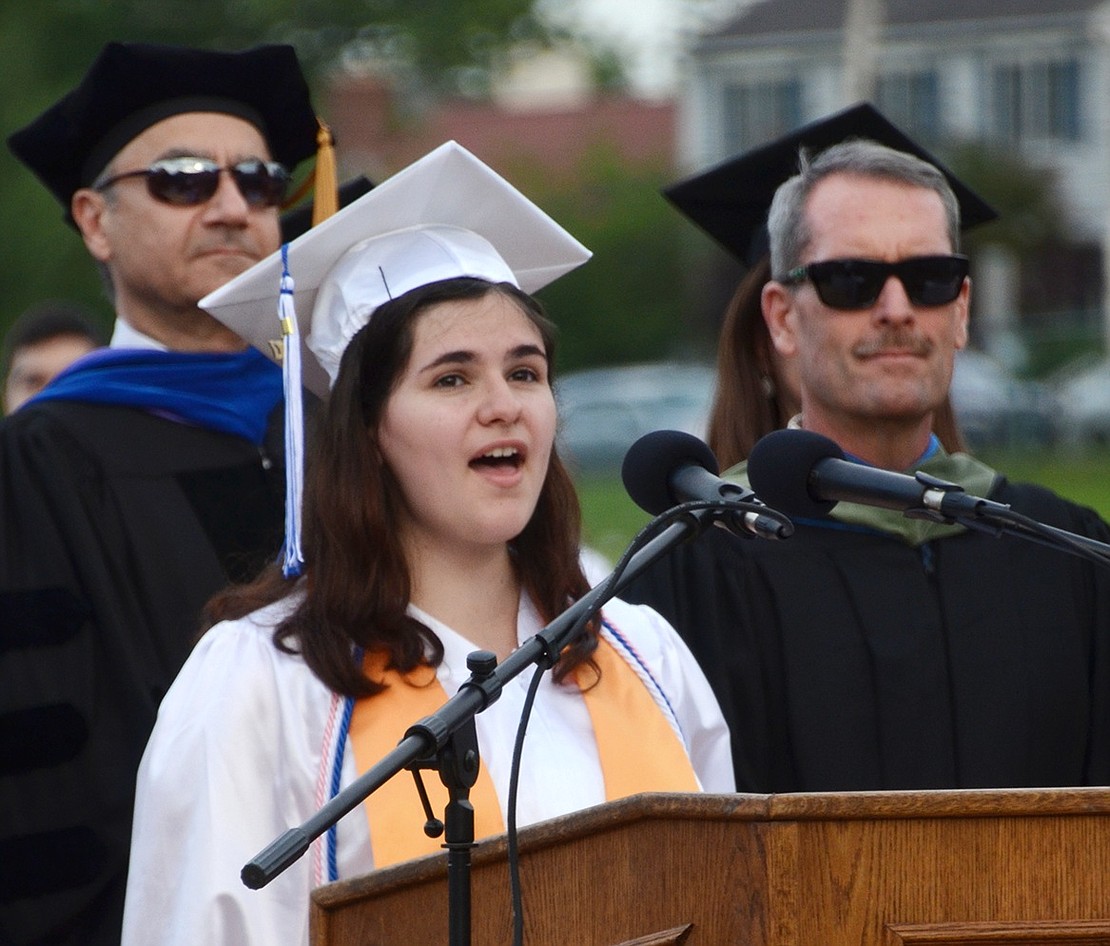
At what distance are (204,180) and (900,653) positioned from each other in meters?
1.85

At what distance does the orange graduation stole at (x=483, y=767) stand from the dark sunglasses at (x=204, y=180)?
1.63m

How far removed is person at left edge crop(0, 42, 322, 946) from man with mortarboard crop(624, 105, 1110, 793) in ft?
3.34

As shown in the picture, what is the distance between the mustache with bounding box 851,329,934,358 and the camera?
3.65 meters

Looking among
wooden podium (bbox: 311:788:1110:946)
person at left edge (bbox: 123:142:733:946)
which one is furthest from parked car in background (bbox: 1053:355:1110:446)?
wooden podium (bbox: 311:788:1110:946)

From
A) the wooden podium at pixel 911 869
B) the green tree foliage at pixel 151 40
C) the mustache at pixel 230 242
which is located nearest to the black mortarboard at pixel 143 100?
the mustache at pixel 230 242

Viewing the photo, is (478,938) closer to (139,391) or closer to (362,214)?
(362,214)

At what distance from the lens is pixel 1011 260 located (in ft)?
120

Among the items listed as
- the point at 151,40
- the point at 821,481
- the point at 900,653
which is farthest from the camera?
the point at 151,40

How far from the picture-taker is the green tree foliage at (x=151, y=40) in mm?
24625

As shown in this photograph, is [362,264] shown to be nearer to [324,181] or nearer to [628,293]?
[324,181]

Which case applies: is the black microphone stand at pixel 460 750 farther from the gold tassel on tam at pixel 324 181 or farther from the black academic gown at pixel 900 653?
the gold tassel on tam at pixel 324 181

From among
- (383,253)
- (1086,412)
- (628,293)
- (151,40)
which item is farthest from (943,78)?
(383,253)

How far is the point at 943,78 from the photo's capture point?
4172 centimetres

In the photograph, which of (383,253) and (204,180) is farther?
(204,180)
